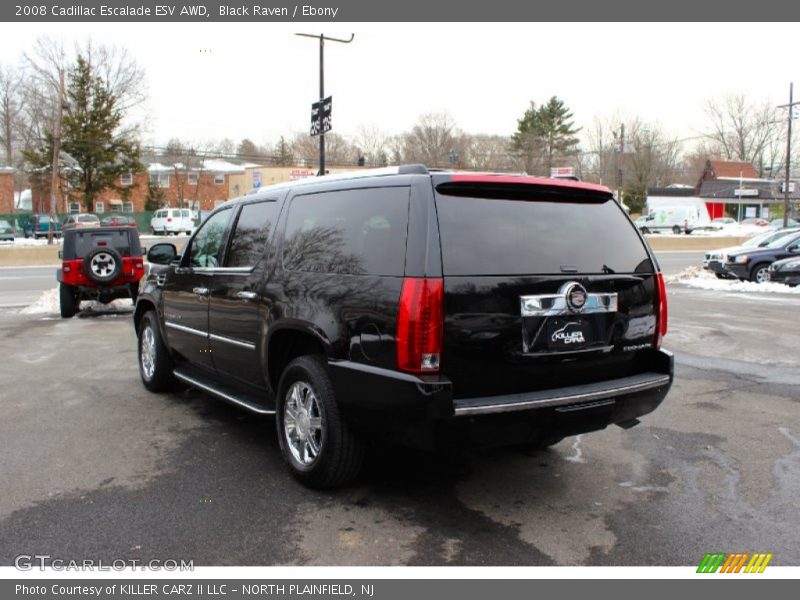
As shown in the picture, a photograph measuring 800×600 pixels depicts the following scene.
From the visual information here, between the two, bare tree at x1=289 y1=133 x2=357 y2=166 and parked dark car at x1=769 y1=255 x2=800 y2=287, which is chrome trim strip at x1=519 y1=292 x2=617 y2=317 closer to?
parked dark car at x1=769 y1=255 x2=800 y2=287

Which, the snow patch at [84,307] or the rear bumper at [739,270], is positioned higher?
the rear bumper at [739,270]

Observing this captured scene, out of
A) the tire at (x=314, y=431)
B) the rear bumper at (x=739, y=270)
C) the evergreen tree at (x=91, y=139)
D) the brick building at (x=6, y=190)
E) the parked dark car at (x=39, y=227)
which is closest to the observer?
the tire at (x=314, y=431)

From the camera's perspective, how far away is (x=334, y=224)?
4.26m

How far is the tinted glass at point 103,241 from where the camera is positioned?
39.8 ft

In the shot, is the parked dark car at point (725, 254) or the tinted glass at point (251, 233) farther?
the parked dark car at point (725, 254)

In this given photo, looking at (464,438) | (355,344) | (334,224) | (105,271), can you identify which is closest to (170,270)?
(334,224)

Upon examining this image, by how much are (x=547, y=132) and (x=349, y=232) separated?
81.4 metres

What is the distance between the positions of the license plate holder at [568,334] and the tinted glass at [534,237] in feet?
0.93

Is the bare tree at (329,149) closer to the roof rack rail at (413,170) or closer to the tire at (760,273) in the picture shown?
the tire at (760,273)

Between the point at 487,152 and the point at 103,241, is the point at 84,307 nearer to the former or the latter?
the point at 103,241

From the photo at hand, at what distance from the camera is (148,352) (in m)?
6.86

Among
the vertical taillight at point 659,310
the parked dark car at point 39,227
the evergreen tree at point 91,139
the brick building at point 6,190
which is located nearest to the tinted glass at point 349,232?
the vertical taillight at point 659,310

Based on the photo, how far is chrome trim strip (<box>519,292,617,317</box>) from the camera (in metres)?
3.70

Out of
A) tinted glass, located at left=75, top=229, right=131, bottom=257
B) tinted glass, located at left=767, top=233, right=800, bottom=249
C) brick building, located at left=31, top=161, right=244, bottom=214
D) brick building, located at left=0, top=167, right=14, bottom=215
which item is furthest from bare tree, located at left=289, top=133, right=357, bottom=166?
tinted glass, located at left=75, top=229, right=131, bottom=257
